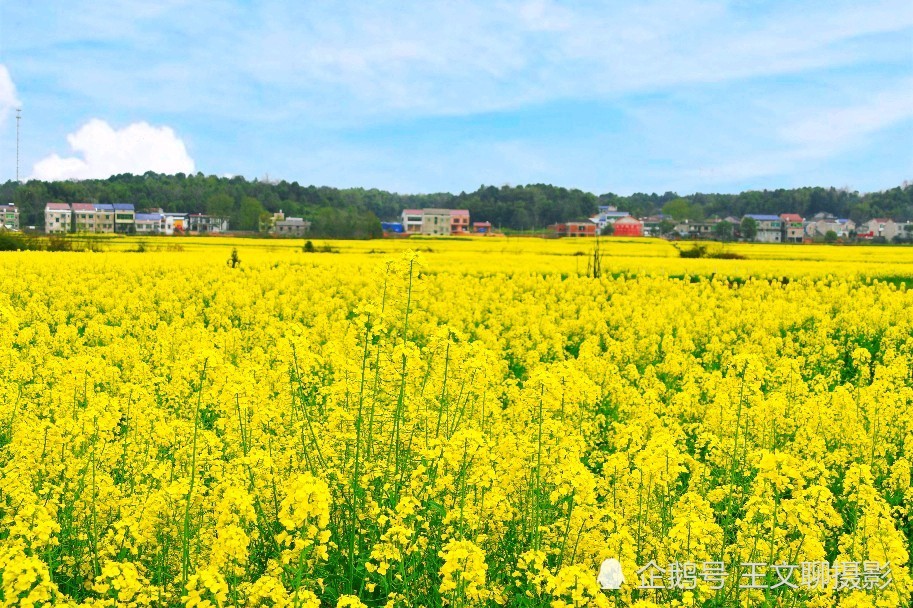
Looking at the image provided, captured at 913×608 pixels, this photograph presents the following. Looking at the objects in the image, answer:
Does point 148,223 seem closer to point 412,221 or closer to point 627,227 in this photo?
point 412,221

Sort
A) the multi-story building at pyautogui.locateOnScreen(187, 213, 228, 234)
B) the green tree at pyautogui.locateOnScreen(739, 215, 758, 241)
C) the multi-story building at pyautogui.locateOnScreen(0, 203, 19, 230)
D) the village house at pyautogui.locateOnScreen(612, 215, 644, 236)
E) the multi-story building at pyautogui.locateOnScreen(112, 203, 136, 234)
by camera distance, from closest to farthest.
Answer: the green tree at pyautogui.locateOnScreen(739, 215, 758, 241), the multi-story building at pyautogui.locateOnScreen(112, 203, 136, 234), the multi-story building at pyautogui.locateOnScreen(187, 213, 228, 234), the village house at pyautogui.locateOnScreen(612, 215, 644, 236), the multi-story building at pyautogui.locateOnScreen(0, 203, 19, 230)

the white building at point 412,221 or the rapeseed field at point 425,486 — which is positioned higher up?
the white building at point 412,221

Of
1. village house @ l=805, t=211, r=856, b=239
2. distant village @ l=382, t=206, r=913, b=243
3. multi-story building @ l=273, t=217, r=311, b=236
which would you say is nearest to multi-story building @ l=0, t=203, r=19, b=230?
multi-story building @ l=273, t=217, r=311, b=236

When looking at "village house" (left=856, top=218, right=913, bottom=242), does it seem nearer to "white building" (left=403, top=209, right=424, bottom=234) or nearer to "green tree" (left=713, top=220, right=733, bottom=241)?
"green tree" (left=713, top=220, right=733, bottom=241)

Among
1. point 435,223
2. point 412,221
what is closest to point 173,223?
point 412,221

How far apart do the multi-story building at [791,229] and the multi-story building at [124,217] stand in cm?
10999

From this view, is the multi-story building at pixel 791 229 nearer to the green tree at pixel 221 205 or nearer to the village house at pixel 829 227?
the village house at pixel 829 227

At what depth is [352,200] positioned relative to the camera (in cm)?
14000

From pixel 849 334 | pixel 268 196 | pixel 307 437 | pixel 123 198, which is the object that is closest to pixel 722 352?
pixel 849 334

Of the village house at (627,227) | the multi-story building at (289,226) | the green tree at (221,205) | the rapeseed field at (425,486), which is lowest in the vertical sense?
the rapeseed field at (425,486)

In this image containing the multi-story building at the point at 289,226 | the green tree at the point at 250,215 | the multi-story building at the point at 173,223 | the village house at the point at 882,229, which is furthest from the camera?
the multi-story building at the point at 173,223

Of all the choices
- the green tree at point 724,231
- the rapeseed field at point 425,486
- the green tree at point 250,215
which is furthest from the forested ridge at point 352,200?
the rapeseed field at point 425,486

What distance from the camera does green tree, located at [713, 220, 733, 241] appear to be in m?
109

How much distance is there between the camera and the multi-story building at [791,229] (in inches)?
5074
